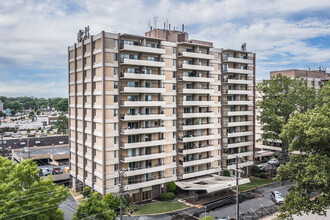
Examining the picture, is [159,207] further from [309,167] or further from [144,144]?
[309,167]

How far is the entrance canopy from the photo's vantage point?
157 ft

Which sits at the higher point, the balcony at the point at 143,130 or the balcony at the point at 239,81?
the balcony at the point at 239,81

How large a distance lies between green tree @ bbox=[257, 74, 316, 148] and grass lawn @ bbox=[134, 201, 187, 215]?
27.2m

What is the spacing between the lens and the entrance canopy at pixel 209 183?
4791 cm

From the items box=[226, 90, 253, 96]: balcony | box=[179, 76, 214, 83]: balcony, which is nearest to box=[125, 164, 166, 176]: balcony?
box=[179, 76, 214, 83]: balcony

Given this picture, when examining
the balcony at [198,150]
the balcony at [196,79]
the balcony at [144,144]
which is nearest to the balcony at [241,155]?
the balcony at [198,150]

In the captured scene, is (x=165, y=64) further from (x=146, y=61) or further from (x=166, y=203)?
(x=166, y=203)

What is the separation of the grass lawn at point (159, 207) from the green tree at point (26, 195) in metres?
14.4

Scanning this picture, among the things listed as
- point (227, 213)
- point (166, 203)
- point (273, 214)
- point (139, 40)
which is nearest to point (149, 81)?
point (139, 40)

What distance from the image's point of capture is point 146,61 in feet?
156

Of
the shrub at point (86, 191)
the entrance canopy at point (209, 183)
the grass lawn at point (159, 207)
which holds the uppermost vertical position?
the entrance canopy at point (209, 183)

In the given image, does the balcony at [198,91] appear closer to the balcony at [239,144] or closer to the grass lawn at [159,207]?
the balcony at [239,144]

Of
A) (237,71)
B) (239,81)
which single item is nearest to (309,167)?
(239,81)

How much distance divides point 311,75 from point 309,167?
64.1 metres
